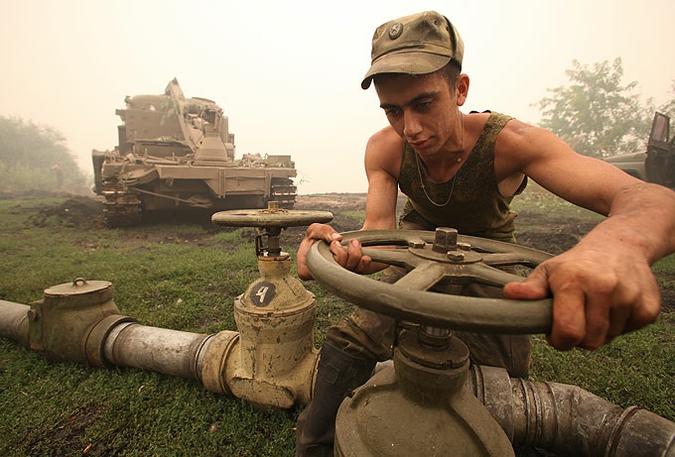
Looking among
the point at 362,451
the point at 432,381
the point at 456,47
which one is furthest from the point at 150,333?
the point at 456,47

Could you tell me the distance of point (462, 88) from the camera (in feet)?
5.69

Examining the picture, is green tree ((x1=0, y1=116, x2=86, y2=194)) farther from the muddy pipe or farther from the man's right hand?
the man's right hand

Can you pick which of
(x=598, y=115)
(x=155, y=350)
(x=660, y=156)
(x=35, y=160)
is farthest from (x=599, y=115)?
(x=35, y=160)

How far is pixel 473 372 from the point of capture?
1611mm

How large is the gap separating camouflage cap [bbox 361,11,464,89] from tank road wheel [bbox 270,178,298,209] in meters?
7.36

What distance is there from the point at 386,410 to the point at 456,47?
1.49 meters

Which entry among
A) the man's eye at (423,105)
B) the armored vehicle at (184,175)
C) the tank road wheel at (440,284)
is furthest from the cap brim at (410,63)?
the armored vehicle at (184,175)

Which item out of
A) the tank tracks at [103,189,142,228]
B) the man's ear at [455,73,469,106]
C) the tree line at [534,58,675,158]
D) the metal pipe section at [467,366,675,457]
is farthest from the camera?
the tree line at [534,58,675,158]

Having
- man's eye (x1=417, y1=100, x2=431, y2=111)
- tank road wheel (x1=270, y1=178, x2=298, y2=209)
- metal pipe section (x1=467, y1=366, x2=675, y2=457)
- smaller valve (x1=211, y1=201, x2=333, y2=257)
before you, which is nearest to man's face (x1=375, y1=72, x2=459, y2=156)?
man's eye (x1=417, y1=100, x2=431, y2=111)

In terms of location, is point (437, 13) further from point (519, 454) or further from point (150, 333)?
point (150, 333)

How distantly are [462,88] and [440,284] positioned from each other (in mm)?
1113

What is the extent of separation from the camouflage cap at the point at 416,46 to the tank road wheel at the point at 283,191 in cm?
736

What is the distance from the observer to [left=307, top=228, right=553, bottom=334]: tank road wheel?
69 centimetres

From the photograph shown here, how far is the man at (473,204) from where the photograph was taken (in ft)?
2.27
